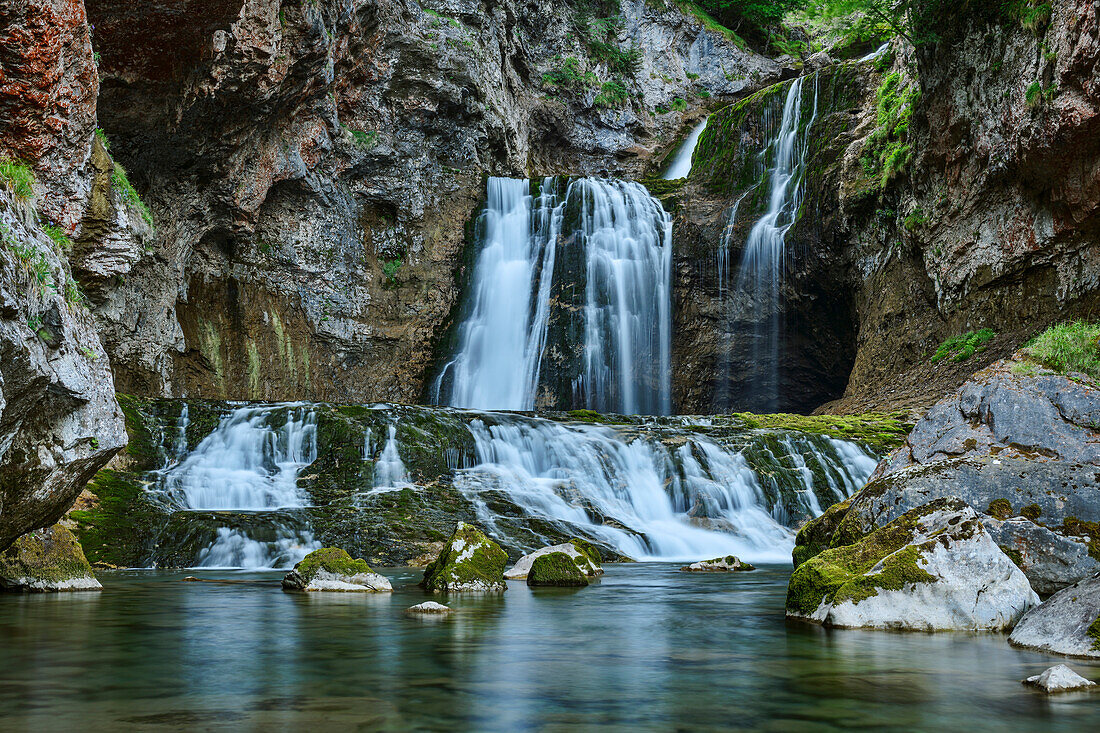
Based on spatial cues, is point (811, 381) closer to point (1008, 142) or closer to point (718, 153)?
point (718, 153)

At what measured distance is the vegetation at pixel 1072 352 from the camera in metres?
10.0

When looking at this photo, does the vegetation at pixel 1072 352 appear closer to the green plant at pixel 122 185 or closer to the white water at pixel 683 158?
the green plant at pixel 122 185

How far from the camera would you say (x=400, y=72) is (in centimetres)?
2292

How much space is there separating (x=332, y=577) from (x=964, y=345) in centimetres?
1503

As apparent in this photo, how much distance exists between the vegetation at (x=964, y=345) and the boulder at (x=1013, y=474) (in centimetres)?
966

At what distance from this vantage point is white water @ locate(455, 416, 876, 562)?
1177 centimetres

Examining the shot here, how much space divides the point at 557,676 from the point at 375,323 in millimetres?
19756

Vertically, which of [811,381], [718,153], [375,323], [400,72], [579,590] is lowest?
[579,590]

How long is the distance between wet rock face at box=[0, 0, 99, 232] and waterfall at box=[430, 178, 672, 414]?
1282cm

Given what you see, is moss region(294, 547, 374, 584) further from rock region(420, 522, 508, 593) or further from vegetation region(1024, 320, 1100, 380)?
vegetation region(1024, 320, 1100, 380)

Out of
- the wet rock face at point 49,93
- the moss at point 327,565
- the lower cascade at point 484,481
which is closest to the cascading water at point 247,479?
the lower cascade at point 484,481

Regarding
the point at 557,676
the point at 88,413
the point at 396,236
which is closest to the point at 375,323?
the point at 396,236

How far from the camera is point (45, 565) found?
726 centimetres

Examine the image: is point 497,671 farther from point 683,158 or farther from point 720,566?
point 683,158
